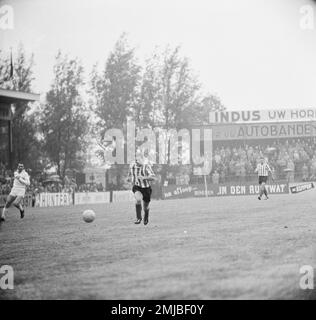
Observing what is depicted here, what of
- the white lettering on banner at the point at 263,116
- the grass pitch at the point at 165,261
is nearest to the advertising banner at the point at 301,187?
the white lettering on banner at the point at 263,116

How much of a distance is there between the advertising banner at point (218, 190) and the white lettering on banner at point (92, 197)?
3.70 meters

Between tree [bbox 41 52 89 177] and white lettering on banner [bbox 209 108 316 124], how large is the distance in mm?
12890

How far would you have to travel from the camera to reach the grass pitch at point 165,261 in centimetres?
566

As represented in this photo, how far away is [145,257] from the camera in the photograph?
24.3ft

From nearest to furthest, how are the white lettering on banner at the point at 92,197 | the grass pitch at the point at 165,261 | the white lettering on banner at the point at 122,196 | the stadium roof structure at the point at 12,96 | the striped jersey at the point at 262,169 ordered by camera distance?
1. the grass pitch at the point at 165,261
2. the stadium roof structure at the point at 12,96
3. the striped jersey at the point at 262,169
4. the white lettering on banner at the point at 92,197
5. the white lettering on banner at the point at 122,196

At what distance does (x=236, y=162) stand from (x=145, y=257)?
81.3 feet

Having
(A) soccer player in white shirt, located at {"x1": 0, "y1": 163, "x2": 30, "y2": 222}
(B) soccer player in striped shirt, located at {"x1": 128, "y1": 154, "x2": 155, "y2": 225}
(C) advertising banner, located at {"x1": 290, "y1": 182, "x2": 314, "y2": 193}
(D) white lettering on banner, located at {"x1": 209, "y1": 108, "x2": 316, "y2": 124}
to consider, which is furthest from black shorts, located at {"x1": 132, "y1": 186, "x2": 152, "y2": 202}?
(D) white lettering on banner, located at {"x1": 209, "y1": 108, "x2": 316, "y2": 124}

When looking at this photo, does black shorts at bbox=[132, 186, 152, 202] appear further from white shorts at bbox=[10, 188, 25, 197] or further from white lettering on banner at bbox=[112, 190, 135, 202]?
white lettering on banner at bbox=[112, 190, 135, 202]

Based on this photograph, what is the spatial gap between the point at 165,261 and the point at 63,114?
21.5m

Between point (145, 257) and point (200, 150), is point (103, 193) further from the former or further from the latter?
point (145, 257)

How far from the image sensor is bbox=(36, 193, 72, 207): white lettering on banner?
2478cm

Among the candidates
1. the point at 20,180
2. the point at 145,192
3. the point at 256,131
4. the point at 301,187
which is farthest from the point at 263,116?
the point at 145,192

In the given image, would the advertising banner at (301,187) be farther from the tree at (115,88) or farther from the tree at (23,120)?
the tree at (23,120)

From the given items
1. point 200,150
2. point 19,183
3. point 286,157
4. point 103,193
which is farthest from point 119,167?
point 19,183
